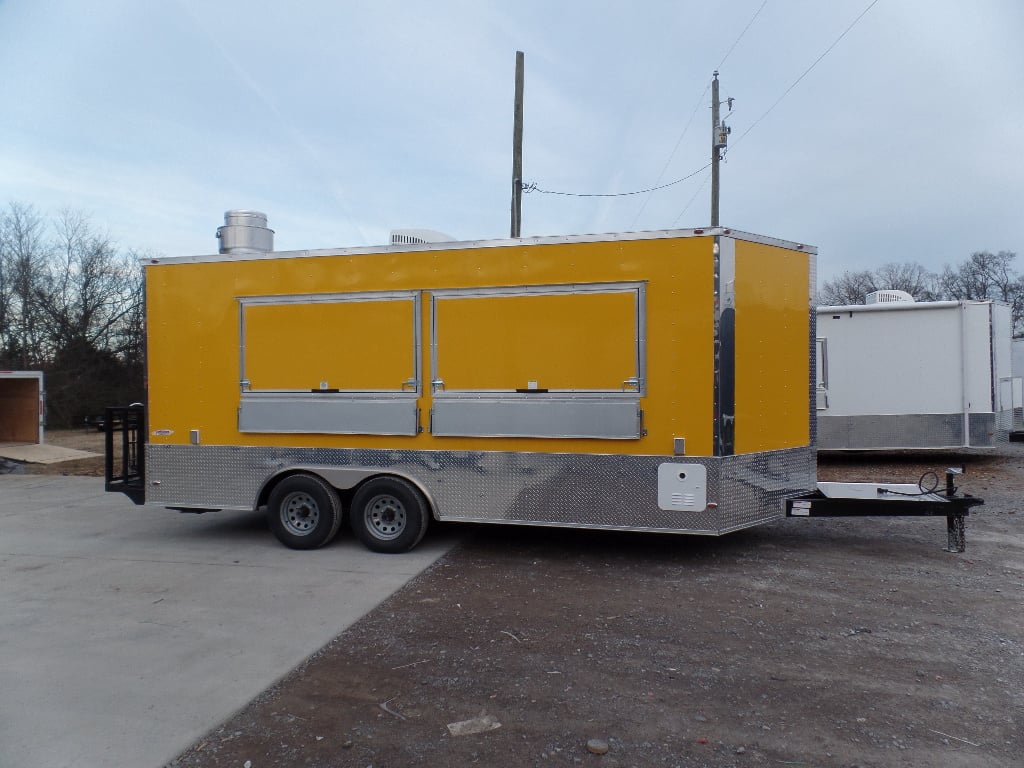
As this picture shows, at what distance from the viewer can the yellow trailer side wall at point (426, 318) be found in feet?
19.9

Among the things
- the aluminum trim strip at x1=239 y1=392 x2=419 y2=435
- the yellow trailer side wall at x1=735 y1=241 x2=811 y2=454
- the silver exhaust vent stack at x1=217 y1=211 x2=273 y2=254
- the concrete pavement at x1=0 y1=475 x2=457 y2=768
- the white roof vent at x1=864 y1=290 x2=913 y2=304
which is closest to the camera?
the concrete pavement at x1=0 y1=475 x2=457 y2=768

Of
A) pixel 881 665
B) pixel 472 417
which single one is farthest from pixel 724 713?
pixel 472 417

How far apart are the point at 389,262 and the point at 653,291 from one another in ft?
8.27

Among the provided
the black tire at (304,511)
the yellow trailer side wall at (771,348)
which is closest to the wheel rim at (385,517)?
the black tire at (304,511)

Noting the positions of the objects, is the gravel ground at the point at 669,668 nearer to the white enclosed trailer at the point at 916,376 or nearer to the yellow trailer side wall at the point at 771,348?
the yellow trailer side wall at the point at 771,348

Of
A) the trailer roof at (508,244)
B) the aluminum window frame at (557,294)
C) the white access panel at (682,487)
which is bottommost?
the white access panel at (682,487)

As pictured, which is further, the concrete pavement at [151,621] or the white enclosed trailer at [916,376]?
the white enclosed trailer at [916,376]

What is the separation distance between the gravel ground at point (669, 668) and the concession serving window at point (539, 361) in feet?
4.33

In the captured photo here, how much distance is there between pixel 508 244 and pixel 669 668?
3868 mm

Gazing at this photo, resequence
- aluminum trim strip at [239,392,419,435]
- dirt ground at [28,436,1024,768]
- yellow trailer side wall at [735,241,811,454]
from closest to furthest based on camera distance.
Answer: dirt ground at [28,436,1024,768] < yellow trailer side wall at [735,241,811,454] < aluminum trim strip at [239,392,419,435]

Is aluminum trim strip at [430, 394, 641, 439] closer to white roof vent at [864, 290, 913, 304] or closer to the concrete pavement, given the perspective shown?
the concrete pavement

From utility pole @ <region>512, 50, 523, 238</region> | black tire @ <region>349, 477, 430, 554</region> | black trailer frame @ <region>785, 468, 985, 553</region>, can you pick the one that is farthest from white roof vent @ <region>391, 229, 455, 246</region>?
utility pole @ <region>512, 50, 523, 238</region>

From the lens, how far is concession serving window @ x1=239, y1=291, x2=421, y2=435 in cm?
672

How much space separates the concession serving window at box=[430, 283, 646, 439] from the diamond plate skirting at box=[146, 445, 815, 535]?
308mm
